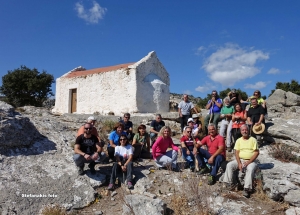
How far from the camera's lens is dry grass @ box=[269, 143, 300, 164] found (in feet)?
21.7

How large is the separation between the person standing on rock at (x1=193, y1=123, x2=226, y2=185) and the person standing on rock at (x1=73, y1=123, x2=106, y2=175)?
2272 mm

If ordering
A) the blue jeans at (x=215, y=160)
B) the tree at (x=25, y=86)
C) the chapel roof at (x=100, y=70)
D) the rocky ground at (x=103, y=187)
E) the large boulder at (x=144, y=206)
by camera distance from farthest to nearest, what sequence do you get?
the tree at (x=25, y=86) → the chapel roof at (x=100, y=70) → the blue jeans at (x=215, y=160) → the rocky ground at (x=103, y=187) → the large boulder at (x=144, y=206)

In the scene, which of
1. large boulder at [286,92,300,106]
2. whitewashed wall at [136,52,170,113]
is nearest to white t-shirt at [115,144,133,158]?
whitewashed wall at [136,52,170,113]

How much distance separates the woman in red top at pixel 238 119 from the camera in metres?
6.94

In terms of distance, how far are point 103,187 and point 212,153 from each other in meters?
2.56

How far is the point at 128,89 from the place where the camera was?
14.0 metres

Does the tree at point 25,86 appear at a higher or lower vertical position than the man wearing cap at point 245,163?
higher

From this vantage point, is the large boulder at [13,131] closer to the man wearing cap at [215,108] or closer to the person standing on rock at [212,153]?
the person standing on rock at [212,153]

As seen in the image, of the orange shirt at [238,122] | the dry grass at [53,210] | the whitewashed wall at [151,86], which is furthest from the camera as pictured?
the whitewashed wall at [151,86]

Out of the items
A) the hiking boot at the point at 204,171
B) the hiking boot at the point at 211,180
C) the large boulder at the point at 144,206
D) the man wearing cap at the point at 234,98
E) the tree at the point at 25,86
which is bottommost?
the large boulder at the point at 144,206

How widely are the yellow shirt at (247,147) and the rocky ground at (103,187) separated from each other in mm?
589

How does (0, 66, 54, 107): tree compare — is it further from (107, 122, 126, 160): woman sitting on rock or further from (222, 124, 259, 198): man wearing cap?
(222, 124, 259, 198): man wearing cap

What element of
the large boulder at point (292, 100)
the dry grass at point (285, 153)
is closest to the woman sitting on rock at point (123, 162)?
the dry grass at point (285, 153)

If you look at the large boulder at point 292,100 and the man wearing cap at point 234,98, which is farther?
the large boulder at point 292,100
